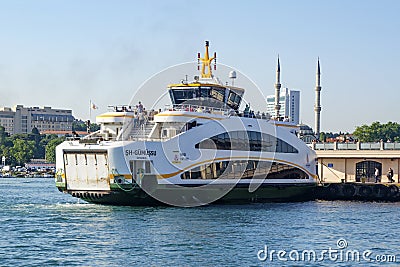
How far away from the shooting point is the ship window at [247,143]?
3969 cm

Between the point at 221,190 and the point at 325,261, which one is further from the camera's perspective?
the point at 221,190

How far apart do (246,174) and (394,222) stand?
9.54 m

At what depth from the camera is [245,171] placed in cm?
4181

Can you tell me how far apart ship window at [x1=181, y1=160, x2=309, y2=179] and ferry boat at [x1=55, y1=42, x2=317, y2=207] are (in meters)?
0.05

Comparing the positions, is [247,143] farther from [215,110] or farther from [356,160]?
[356,160]

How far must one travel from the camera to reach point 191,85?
43844 mm

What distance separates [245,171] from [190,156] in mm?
4599

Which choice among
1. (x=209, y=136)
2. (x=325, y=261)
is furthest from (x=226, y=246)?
(x=209, y=136)

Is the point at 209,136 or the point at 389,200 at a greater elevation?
the point at 209,136

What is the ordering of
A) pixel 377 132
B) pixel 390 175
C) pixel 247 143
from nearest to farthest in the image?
pixel 247 143
pixel 390 175
pixel 377 132

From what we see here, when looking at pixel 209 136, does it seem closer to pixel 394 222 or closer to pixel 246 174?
pixel 246 174

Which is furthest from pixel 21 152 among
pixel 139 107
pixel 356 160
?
pixel 139 107

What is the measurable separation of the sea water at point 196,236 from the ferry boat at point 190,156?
Answer: 1.04 metres

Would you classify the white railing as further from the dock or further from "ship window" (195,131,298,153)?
"ship window" (195,131,298,153)
